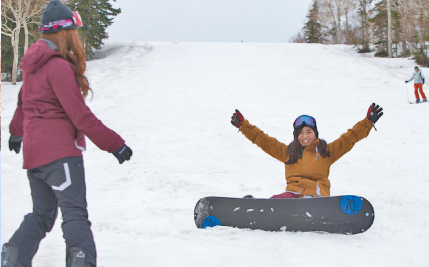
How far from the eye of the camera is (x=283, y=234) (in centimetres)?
355

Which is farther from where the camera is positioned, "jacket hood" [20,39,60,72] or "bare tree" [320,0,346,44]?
"bare tree" [320,0,346,44]

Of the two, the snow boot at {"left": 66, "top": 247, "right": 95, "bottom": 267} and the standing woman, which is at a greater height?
the standing woman

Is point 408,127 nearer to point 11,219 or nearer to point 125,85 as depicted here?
point 11,219

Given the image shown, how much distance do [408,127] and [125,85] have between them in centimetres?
1037

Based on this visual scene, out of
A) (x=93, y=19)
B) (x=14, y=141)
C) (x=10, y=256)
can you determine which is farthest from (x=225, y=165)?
(x=93, y=19)

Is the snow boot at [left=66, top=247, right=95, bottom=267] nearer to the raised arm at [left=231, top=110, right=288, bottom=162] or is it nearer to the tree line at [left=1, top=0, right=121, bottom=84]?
the raised arm at [left=231, top=110, right=288, bottom=162]

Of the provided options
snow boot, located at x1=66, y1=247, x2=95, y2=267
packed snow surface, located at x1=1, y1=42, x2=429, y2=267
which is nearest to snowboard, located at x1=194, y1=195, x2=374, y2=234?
packed snow surface, located at x1=1, y1=42, x2=429, y2=267

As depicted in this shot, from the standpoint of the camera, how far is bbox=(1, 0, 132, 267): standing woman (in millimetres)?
2172

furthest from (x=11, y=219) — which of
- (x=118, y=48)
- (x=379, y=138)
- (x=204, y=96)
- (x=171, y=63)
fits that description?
(x=118, y=48)

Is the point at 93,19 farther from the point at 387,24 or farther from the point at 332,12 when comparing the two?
the point at 332,12

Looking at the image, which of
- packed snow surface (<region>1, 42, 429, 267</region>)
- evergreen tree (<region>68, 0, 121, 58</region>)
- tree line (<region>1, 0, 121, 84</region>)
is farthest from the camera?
evergreen tree (<region>68, 0, 121, 58</region>)

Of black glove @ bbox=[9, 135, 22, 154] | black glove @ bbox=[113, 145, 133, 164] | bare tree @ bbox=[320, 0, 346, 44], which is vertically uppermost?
bare tree @ bbox=[320, 0, 346, 44]

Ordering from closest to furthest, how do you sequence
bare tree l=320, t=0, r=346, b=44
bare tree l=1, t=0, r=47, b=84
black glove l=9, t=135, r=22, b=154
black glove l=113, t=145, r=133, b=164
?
black glove l=113, t=145, r=133, b=164 → black glove l=9, t=135, r=22, b=154 → bare tree l=1, t=0, r=47, b=84 → bare tree l=320, t=0, r=346, b=44

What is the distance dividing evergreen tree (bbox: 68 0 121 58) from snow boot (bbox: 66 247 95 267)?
22219 mm
